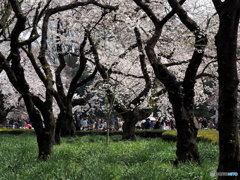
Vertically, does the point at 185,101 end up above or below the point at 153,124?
below

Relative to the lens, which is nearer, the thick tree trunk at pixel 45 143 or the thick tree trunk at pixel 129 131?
the thick tree trunk at pixel 45 143

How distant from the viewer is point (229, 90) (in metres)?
4.60

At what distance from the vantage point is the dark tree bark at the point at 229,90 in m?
4.57

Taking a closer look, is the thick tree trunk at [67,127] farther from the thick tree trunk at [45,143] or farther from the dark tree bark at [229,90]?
the dark tree bark at [229,90]

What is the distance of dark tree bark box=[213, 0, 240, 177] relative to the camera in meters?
4.57

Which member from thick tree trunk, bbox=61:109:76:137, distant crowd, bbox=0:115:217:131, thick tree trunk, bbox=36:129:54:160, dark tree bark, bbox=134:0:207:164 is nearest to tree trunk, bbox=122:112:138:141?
thick tree trunk, bbox=61:109:76:137

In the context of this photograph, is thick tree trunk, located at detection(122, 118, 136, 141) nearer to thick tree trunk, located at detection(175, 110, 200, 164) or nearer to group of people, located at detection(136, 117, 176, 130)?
thick tree trunk, located at detection(175, 110, 200, 164)

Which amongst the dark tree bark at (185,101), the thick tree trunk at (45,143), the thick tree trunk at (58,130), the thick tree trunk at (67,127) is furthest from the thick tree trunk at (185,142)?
the thick tree trunk at (67,127)

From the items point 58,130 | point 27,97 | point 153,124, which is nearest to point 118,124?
point 153,124

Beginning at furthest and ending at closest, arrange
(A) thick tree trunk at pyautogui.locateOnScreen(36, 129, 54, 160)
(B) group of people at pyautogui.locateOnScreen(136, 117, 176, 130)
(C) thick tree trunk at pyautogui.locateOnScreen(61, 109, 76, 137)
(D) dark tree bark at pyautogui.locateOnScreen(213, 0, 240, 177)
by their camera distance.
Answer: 1. (B) group of people at pyautogui.locateOnScreen(136, 117, 176, 130)
2. (C) thick tree trunk at pyautogui.locateOnScreen(61, 109, 76, 137)
3. (A) thick tree trunk at pyautogui.locateOnScreen(36, 129, 54, 160)
4. (D) dark tree bark at pyautogui.locateOnScreen(213, 0, 240, 177)

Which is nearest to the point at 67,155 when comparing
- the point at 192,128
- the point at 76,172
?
the point at 76,172

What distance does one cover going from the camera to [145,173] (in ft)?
19.9

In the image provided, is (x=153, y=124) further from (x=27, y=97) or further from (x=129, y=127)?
(x=27, y=97)

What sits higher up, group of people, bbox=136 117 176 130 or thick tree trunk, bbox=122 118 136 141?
group of people, bbox=136 117 176 130
